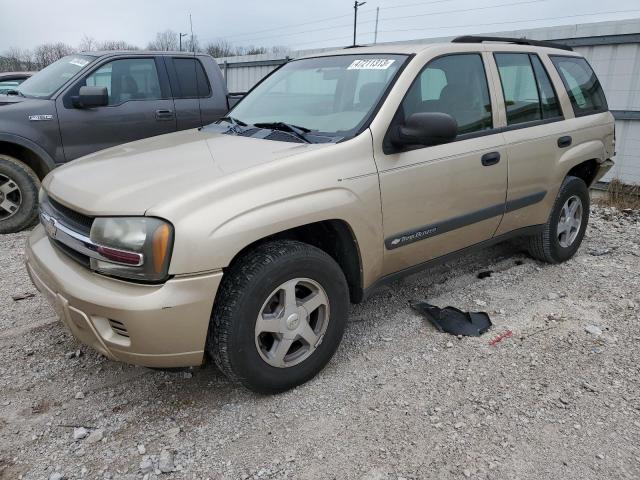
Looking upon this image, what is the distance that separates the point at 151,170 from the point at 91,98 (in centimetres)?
326

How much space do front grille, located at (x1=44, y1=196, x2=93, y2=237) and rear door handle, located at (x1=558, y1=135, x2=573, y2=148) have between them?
3.38m

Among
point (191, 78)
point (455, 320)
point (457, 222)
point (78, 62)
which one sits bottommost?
point (455, 320)

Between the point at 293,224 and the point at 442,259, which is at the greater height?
the point at 293,224

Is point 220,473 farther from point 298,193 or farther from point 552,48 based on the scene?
point 552,48

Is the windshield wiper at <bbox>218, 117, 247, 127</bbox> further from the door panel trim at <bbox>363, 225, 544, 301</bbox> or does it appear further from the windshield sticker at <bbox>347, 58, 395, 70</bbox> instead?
the door panel trim at <bbox>363, 225, 544, 301</bbox>

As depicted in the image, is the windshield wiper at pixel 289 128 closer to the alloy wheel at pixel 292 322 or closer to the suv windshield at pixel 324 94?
the suv windshield at pixel 324 94

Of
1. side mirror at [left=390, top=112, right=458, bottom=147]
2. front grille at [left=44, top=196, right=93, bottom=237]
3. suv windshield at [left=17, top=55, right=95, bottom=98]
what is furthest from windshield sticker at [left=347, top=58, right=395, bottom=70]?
suv windshield at [left=17, top=55, right=95, bottom=98]

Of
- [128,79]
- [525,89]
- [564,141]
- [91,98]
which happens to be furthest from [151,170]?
[128,79]

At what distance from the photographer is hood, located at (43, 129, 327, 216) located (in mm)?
2285

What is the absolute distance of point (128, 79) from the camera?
579 centimetres

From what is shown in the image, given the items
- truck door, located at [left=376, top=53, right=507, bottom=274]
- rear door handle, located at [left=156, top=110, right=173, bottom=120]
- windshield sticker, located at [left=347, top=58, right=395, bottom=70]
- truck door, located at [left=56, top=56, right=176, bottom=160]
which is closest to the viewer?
truck door, located at [left=376, top=53, right=507, bottom=274]

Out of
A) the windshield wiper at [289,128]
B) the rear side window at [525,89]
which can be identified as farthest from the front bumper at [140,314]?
the rear side window at [525,89]

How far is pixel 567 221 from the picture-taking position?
4.42 meters

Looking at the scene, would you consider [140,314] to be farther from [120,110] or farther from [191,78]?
[191,78]
